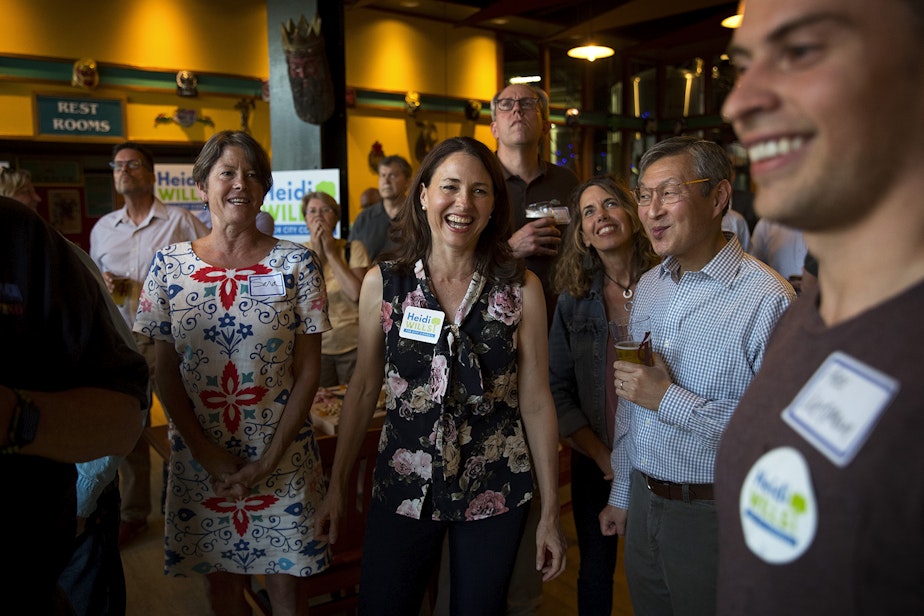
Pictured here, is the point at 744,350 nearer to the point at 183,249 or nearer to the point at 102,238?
the point at 183,249

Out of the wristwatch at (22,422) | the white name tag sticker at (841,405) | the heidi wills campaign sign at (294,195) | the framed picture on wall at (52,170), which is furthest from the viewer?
the framed picture on wall at (52,170)

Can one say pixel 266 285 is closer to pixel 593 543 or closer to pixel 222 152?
pixel 222 152

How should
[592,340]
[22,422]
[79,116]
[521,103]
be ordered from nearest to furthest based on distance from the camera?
1. [22,422]
2. [592,340]
3. [521,103]
4. [79,116]

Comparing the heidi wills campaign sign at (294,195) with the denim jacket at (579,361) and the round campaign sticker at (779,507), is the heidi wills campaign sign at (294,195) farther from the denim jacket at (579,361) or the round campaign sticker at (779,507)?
the round campaign sticker at (779,507)

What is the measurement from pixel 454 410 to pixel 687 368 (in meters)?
0.58

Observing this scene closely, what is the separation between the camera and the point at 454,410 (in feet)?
5.84

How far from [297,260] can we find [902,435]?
175cm

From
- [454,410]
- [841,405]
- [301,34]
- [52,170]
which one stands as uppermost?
[301,34]

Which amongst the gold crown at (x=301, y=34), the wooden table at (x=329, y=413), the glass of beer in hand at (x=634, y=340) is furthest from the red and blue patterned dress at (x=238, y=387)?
the gold crown at (x=301, y=34)

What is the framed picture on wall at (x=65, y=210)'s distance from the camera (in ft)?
22.3

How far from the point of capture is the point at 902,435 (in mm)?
619

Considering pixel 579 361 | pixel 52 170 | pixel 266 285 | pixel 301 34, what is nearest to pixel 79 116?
pixel 52 170

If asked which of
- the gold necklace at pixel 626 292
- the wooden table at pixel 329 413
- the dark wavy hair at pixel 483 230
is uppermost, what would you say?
the dark wavy hair at pixel 483 230

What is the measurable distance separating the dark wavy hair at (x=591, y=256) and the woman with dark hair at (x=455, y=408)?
47 centimetres
